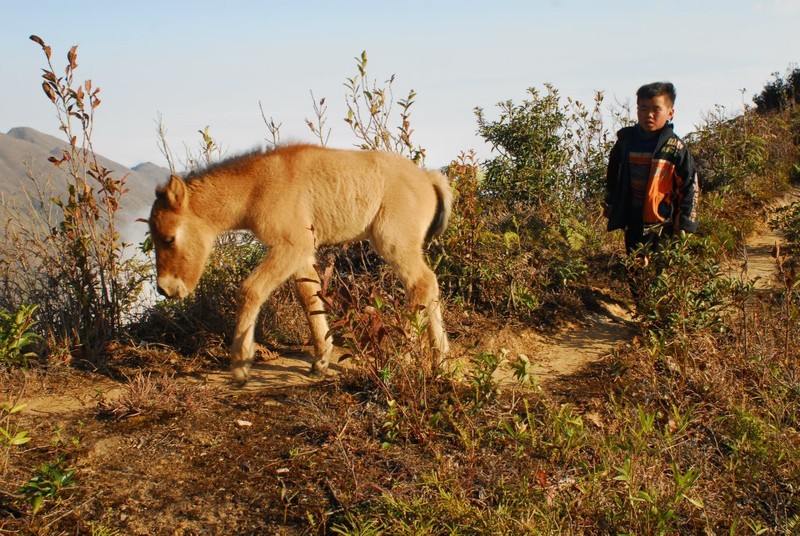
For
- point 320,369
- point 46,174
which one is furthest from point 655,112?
point 46,174

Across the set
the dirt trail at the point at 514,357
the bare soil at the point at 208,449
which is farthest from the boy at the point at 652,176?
the bare soil at the point at 208,449

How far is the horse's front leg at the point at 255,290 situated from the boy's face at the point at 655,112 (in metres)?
3.81

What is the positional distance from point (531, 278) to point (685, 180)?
6.69ft

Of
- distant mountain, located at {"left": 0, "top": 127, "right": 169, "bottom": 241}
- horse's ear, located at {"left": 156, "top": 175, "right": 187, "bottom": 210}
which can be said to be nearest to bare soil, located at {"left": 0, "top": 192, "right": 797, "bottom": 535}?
horse's ear, located at {"left": 156, "top": 175, "right": 187, "bottom": 210}

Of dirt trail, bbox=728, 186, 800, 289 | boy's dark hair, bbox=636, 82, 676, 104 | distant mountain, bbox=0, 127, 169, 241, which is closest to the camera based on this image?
boy's dark hair, bbox=636, 82, 676, 104

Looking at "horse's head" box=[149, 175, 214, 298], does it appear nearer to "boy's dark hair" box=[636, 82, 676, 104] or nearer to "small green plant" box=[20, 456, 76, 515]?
"small green plant" box=[20, 456, 76, 515]

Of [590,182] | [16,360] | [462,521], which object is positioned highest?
[590,182]

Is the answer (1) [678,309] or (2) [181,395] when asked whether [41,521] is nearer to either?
(2) [181,395]

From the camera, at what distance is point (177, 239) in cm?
611

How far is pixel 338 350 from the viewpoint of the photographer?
22.9 ft

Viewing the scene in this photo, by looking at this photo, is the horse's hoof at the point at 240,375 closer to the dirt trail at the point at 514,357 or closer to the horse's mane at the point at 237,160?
the dirt trail at the point at 514,357

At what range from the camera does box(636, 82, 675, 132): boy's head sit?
657cm

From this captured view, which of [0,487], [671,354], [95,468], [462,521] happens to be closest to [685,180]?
[671,354]

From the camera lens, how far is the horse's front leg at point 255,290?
5703mm
